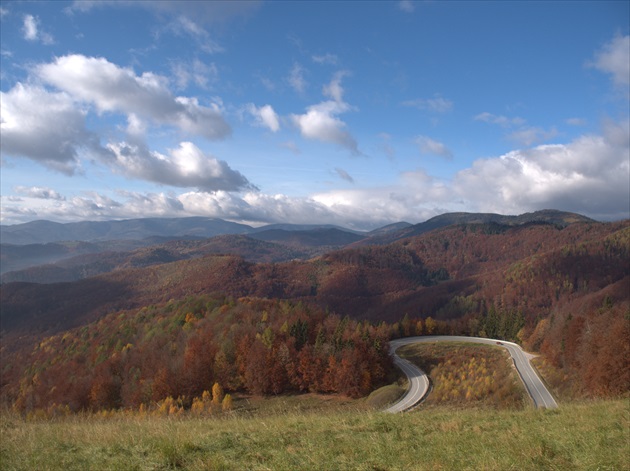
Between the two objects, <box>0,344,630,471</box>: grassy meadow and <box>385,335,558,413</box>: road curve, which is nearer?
<box>0,344,630,471</box>: grassy meadow

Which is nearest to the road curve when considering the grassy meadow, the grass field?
the grassy meadow

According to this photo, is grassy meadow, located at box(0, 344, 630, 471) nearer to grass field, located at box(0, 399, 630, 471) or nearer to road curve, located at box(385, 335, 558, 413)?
grass field, located at box(0, 399, 630, 471)

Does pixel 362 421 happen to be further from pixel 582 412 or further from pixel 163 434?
pixel 582 412

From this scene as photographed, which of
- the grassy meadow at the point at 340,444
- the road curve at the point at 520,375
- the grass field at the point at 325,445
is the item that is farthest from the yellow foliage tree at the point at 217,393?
the grass field at the point at 325,445

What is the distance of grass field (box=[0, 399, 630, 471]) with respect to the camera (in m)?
7.53

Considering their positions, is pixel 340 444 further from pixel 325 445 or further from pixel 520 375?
pixel 520 375

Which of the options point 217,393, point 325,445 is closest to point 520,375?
point 217,393

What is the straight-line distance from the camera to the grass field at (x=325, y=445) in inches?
297

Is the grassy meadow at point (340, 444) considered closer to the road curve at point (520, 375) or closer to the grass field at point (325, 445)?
the grass field at point (325, 445)

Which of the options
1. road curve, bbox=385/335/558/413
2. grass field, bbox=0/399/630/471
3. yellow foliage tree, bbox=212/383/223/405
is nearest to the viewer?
grass field, bbox=0/399/630/471

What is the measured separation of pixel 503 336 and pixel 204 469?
8010cm

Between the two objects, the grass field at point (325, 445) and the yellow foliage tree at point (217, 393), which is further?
the yellow foliage tree at point (217, 393)

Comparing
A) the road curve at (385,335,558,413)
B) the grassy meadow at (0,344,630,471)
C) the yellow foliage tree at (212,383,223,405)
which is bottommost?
the yellow foliage tree at (212,383,223,405)

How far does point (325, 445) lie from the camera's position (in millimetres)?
8547
